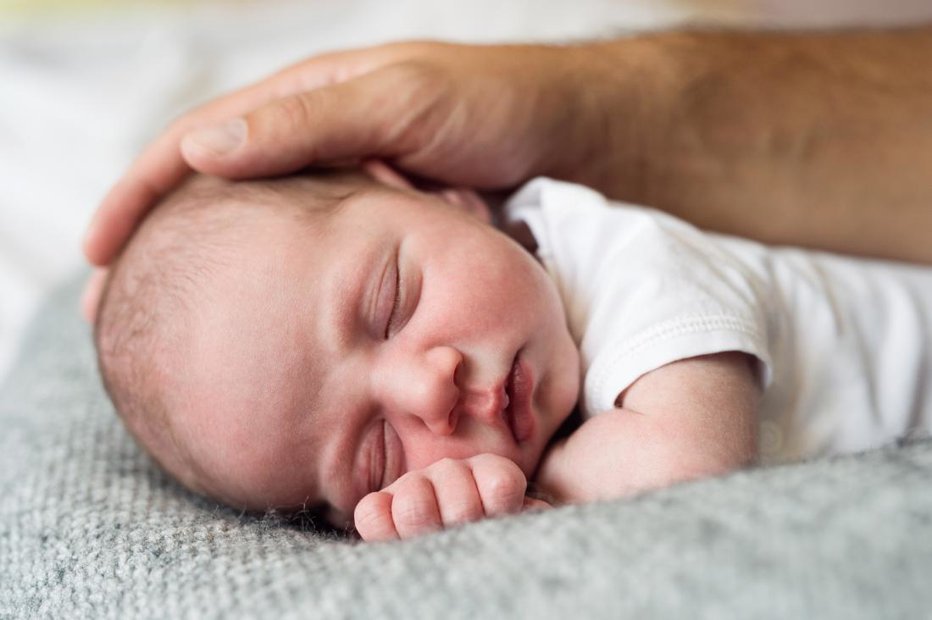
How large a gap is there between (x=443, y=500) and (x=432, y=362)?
0.17 m

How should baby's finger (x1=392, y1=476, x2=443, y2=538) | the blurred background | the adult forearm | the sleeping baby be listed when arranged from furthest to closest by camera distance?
the blurred background < the adult forearm < the sleeping baby < baby's finger (x1=392, y1=476, x2=443, y2=538)

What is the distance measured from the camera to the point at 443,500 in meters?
0.94

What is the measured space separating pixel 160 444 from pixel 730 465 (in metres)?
0.71

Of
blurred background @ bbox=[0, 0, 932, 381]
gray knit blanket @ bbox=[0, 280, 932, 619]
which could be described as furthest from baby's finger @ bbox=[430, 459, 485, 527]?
blurred background @ bbox=[0, 0, 932, 381]

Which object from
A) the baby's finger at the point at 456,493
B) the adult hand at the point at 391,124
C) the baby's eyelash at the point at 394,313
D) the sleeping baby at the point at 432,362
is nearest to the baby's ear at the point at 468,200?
the adult hand at the point at 391,124

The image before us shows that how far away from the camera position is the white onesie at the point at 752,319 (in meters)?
1.09

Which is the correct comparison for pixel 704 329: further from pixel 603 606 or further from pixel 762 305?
pixel 603 606

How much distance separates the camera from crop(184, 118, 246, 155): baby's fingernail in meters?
1.25

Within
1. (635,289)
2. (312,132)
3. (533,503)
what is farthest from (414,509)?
(312,132)

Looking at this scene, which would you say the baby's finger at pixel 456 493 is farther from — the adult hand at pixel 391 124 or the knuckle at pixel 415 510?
the adult hand at pixel 391 124

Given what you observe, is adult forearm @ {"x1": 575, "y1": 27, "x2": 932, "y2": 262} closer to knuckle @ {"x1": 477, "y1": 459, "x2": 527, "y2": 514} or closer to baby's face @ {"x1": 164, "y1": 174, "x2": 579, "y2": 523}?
baby's face @ {"x1": 164, "y1": 174, "x2": 579, "y2": 523}

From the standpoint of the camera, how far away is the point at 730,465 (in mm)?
972

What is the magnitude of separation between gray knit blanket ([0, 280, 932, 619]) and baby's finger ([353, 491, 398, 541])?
0.04 m

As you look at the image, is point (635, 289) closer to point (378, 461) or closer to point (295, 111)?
point (378, 461)
